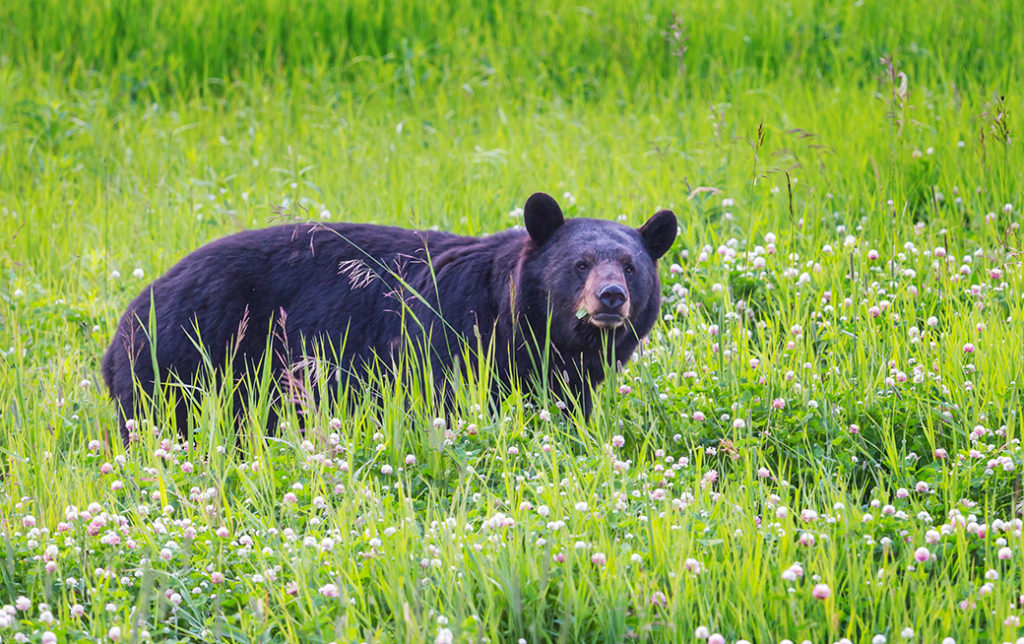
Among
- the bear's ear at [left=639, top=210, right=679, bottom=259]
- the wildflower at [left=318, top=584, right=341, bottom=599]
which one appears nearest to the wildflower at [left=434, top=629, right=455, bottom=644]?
the wildflower at [left=318, top=584, right=341, bottom=599]

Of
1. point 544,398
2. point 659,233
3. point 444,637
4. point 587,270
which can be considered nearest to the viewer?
point 444,637

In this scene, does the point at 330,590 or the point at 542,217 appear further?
the point at 542,217

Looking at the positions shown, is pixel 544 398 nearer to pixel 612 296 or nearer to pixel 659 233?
pixel 612 296

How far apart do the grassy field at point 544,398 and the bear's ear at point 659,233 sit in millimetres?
450

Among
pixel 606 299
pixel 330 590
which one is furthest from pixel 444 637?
pixel 606 299

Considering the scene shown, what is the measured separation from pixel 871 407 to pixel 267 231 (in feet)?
9.82

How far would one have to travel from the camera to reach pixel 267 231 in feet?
17.8

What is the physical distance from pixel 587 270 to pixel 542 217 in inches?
14.9

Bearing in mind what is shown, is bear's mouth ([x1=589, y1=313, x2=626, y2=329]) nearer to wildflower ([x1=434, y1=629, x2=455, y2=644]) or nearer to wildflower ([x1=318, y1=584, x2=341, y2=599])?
wildflower ([x1=318, y1=584, x2=341, y2=599])

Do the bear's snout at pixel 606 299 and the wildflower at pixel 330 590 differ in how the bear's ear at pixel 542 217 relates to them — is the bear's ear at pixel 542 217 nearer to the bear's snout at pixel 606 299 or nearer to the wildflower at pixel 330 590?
the bear's snout at pixel 606 299

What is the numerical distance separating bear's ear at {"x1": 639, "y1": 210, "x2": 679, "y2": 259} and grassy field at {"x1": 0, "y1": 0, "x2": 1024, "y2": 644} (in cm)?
45

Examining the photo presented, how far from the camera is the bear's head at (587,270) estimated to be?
479 centimetres

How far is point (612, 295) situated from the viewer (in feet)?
15.3

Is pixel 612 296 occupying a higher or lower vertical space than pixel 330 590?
higher
